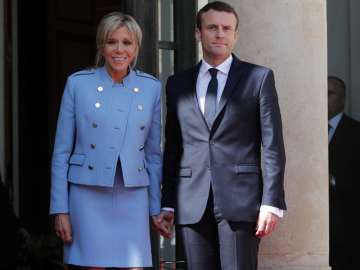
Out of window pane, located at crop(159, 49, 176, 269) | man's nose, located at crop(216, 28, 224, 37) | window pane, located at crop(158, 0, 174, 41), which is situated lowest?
window pane, located at crop(159, 49, 176, 269)

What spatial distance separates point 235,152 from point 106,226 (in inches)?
29.2

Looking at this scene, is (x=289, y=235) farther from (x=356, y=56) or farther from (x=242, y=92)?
(x=356, y=56)

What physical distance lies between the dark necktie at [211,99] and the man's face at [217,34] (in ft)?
0.22

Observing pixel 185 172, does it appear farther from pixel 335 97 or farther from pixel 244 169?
pixel 335 97

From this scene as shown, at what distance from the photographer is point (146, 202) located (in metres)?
5.51

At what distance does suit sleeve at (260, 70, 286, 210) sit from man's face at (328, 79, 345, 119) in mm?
3252

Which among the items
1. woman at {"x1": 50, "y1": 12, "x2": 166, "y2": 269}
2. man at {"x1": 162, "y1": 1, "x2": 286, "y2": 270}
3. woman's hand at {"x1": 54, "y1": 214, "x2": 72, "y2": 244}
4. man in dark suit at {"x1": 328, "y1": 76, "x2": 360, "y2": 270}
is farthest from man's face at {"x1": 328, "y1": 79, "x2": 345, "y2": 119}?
woman's hand at {"x1": 54, "y1": 214, "x2": 72, "y2": 244}

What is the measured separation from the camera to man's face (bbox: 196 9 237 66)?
554cm

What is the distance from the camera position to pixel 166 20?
696 centimetres

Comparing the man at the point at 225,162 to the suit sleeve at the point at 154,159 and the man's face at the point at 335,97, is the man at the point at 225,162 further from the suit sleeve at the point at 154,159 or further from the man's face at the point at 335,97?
the man's face at the point at 335,97

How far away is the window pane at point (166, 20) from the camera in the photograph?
6926 millimetres

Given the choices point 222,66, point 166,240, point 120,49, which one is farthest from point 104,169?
point 166,240

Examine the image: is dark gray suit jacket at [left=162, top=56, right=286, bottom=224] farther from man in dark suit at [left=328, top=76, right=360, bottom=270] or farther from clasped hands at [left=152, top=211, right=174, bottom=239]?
man in dark suit at [left=328, top=76, right=360, bottom=270]

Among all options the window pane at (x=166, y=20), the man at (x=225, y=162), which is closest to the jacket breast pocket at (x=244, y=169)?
the man at (x=225, y=162)
